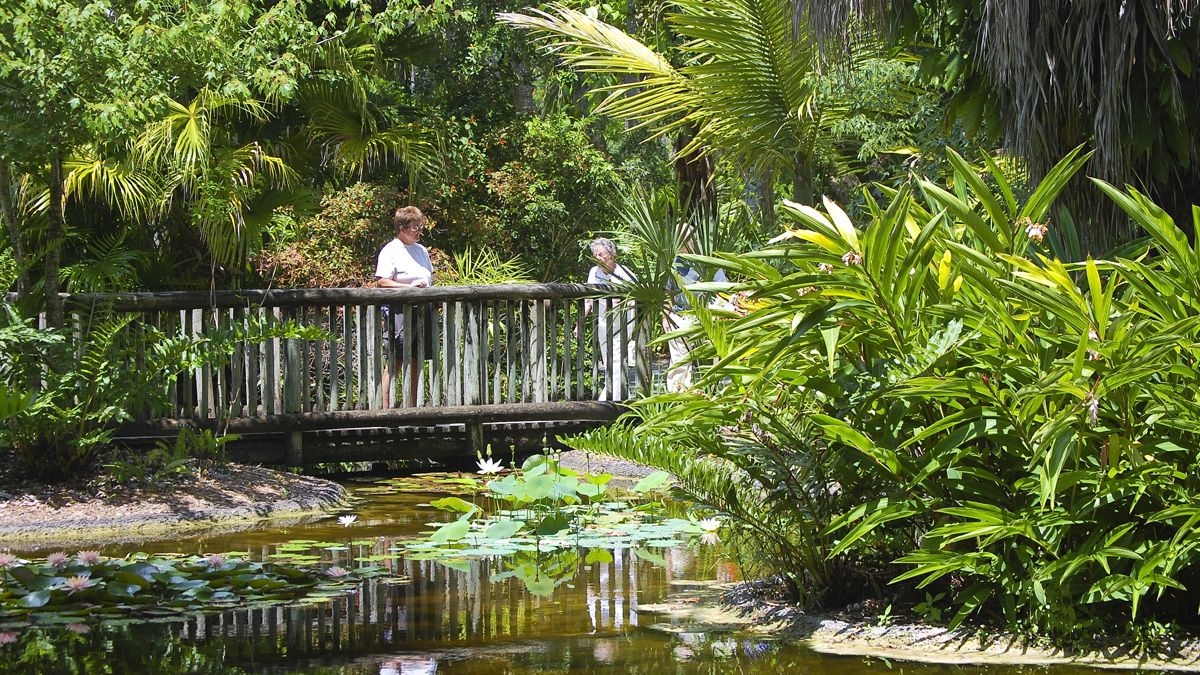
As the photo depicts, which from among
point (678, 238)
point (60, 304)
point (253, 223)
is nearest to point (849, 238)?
point (678, 238)

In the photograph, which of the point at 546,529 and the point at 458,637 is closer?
the point at 458,637

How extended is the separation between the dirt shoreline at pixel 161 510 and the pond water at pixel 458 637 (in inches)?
69.4

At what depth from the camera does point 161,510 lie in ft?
23.8

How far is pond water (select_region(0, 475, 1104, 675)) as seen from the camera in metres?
3.90

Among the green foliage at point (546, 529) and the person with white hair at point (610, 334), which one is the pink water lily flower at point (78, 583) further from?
the person with white hair at point (610, 334)

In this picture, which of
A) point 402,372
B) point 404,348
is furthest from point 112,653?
point 402,372

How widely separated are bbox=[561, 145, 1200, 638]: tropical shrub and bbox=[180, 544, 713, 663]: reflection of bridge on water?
0.85 m

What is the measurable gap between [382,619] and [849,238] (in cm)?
224

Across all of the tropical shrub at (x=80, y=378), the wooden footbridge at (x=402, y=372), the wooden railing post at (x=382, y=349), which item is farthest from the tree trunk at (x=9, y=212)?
the wooden footbridge at (x=402, y=372)

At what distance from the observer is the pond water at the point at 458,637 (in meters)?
3.90

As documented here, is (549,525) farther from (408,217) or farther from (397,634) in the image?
(408,217)

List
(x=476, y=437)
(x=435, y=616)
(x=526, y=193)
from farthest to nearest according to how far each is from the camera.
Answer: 1. (x=526, y=193)
2. (x=476, y=437)
3. (x=435, y=616)

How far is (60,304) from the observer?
7.75 meters

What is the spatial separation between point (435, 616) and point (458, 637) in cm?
39
